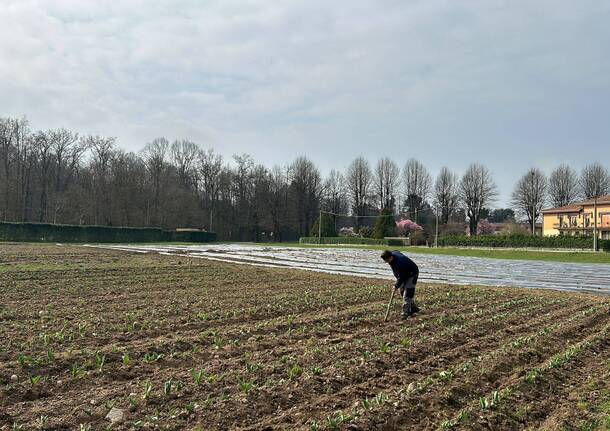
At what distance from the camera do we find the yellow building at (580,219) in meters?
69.4

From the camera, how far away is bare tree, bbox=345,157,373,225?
8700cm

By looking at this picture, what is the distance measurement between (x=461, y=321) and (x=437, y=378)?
4011mm

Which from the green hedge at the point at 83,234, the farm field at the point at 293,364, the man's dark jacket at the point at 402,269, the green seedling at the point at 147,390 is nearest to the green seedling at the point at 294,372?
the farm field at the point at 293,364

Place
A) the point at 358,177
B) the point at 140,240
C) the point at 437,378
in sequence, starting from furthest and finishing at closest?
the point at 358,177
the point at 140,240
the point at 437,378

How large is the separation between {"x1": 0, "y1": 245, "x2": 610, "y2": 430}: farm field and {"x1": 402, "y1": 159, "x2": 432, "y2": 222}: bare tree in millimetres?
74792

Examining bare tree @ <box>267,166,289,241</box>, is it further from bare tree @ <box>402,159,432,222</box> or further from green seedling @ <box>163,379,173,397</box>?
green seedling @ <box>163,379,173,397</box>

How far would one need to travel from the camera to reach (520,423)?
4.86 metres

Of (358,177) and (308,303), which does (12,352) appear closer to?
(308,303)

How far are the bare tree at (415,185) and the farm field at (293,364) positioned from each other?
7479 cm

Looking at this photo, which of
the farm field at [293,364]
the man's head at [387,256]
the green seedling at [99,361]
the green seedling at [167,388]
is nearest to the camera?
the farm field at [293,364]

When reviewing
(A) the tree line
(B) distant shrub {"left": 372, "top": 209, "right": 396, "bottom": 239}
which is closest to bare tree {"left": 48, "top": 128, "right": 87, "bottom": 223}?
(A) the tree line

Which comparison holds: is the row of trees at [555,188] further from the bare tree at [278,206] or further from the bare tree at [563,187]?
the bare tree at [278,206]

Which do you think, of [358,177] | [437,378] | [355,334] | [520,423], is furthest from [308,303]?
[358,177]

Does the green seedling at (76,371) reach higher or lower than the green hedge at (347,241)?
lower
